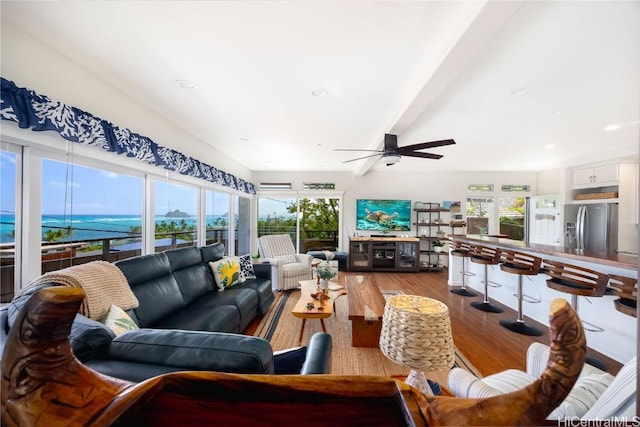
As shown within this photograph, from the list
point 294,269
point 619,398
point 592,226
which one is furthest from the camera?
point 592,226

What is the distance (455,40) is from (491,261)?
9.20ft

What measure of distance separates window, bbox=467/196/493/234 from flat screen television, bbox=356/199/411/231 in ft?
5.21

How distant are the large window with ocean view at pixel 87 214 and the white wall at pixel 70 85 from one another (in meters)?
0.53

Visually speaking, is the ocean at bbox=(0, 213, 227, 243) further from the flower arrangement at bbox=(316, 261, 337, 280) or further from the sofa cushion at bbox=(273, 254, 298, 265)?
the flower arrangement at bbox=(316, 261, 337, 280)

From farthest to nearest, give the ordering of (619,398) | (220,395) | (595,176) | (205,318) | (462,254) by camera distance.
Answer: (595,176)
(462,254)
(205,318)
(619,398)
(220,395)

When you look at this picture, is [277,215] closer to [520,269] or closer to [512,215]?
[520,269]

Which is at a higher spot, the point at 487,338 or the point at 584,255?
the point at 584,255

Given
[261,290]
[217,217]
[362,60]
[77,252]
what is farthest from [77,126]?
[217,217]

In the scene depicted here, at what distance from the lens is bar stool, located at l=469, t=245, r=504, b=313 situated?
320cm

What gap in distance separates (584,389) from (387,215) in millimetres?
5235

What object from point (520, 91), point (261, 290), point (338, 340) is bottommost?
point (338, 340)

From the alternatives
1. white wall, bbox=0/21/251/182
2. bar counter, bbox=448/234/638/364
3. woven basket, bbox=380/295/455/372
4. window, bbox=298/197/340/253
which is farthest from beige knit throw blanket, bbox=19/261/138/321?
window, bbox=298/197/340/253

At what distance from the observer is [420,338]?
933 mm

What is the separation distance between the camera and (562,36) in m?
1.61
